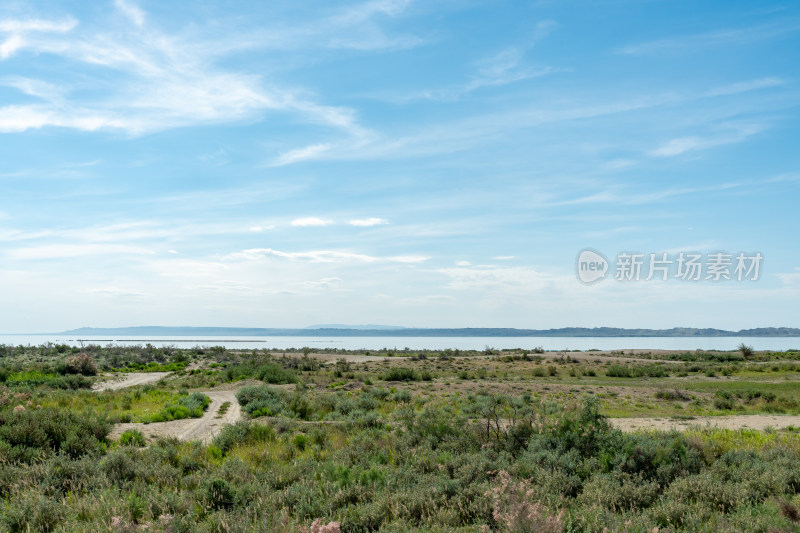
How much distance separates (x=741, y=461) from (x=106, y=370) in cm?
5065

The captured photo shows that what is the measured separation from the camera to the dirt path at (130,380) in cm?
3579

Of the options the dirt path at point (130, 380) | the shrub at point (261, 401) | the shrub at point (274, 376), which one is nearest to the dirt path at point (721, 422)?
the shrub at point (261, 401)

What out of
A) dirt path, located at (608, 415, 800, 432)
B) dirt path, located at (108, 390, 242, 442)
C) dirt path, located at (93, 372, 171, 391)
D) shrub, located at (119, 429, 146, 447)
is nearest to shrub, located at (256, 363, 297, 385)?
dirt path, located at (93, 372, 171, 391)

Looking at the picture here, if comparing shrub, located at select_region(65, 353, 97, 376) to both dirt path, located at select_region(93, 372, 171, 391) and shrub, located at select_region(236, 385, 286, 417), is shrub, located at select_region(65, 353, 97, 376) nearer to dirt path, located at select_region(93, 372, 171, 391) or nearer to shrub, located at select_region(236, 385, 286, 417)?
dirt path, located at select_region(93, 372, 171, 391)

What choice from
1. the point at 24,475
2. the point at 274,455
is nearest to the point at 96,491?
the point at 24,475

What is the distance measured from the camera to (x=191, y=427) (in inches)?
719

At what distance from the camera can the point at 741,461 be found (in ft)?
33.6

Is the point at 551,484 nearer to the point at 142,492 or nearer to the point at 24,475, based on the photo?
the point at 142,492

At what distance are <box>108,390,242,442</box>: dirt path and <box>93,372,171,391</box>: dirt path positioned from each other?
55.4 ft

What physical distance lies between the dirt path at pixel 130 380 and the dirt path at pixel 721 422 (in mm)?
32455

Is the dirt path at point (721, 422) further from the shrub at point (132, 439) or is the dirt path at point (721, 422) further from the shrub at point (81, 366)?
the shrub at point (81, 366)

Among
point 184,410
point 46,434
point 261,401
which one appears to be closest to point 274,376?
point 261,401

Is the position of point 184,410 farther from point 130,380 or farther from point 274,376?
point 130,380

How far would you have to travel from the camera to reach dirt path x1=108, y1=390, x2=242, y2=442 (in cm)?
1617
